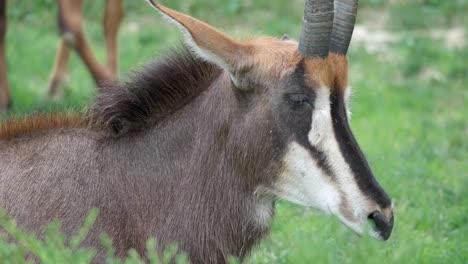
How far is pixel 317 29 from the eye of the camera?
238 inches

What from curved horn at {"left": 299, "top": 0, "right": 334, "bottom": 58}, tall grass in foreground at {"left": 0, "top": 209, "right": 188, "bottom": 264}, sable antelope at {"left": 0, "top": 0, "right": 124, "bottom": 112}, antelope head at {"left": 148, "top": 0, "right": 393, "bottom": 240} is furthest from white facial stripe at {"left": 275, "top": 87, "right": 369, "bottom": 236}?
sable antelope at {"left": 0, "top": 0, "right": 124, "bottom": 112}

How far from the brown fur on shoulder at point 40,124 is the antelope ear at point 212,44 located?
108 centimetres

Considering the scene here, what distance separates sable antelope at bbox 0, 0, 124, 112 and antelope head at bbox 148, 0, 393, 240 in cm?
420

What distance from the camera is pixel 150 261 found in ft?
20.1

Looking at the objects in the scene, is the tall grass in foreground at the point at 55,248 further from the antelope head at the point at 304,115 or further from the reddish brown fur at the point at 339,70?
the reddish brown fur at the point at 339,70

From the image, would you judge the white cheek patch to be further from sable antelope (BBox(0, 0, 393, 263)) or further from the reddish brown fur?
the reddish brown fur

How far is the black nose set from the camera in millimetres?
5824

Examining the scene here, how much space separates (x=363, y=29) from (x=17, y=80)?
5059 mm

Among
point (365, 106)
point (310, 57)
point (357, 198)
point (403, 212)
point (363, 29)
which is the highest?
point (310, 57)

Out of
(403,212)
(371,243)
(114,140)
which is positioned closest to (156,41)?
(403,212)

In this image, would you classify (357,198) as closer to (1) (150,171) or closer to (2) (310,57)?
(2) (310,57)

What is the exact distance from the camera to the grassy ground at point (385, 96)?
738 cm

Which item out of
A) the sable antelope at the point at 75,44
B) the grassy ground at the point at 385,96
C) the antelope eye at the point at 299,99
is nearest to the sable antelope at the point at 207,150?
the antelope eye at the point at 299,99

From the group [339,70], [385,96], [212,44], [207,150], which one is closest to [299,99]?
[339,70]
